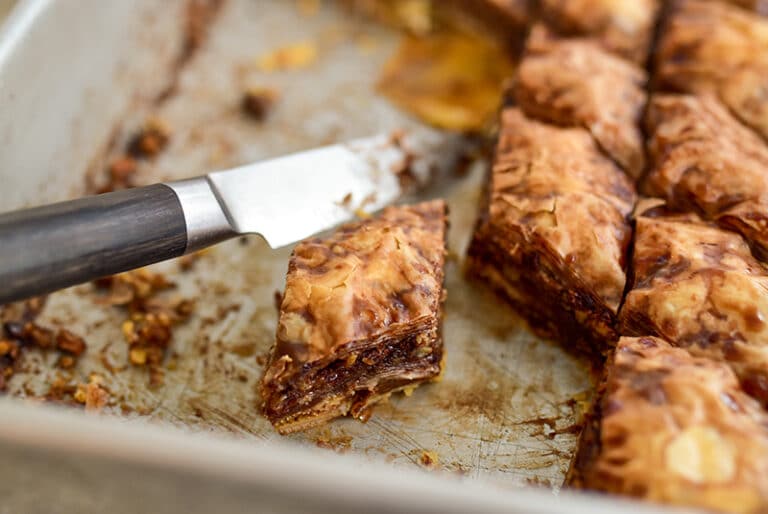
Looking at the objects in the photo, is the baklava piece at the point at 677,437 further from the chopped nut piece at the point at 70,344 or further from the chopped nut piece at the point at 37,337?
the chopped nut piece at the point at 37,337

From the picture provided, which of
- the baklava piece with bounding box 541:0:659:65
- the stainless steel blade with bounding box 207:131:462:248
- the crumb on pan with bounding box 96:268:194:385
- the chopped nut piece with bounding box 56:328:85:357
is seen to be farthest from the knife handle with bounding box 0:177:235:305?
the baklava piece with bounding box 541:0:659:65

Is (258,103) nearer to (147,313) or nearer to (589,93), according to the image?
(147,313)

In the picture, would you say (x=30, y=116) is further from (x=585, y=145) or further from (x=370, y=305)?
(x=585, y=145)

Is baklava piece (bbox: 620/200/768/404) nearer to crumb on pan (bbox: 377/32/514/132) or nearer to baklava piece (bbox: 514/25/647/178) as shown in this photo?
baklava piece (bbox: 514/25/647/178)

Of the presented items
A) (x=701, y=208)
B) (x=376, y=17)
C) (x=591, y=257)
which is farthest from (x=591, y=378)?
(x=376, y=17)

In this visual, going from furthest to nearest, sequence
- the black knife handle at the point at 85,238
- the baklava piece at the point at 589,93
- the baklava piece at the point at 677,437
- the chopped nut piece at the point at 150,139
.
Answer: the chopped nut piece at the point at 150,139 < the baklava piece at the point at 589,93 < the black knife handle at the point at 85,238 < the baklava piece at the point at 677,437

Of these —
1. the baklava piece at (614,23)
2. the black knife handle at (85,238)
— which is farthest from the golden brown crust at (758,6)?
the black knife handle at (85,238)
